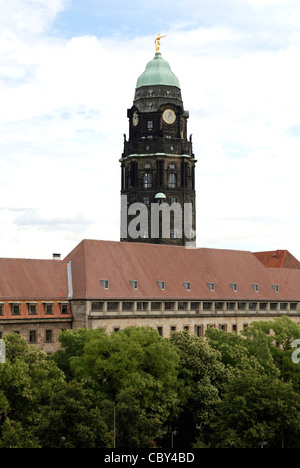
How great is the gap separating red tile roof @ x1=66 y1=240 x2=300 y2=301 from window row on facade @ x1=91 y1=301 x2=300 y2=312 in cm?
75

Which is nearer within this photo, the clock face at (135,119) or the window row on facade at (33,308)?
the window row on facade at (33,308)

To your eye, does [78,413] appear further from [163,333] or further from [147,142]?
[147,142]

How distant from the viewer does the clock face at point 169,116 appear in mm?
133000

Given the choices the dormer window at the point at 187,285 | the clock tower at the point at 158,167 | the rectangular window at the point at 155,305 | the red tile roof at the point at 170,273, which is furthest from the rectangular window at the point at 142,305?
the clock tower at the point at 158,167

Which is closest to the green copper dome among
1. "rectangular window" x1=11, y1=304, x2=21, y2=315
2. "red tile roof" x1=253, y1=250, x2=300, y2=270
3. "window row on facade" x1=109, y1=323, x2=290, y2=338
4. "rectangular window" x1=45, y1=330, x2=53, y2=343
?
"red tile roof" x1=253, y1=250, x2=300, y2=270

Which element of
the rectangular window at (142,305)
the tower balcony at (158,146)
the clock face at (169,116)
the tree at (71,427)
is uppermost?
the clock face at (169,116)

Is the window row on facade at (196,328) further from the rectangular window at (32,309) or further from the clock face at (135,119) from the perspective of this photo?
the clock face at (135,119)

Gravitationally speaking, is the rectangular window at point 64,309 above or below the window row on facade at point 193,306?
below

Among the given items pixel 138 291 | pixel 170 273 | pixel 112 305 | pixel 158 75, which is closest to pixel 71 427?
pixel 112 305

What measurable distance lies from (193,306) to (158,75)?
164 ft

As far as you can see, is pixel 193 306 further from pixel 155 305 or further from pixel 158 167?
pixel 158 167

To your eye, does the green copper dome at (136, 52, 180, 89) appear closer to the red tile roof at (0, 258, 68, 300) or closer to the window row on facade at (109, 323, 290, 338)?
the window row on facade at (109, 323, 290, 338)

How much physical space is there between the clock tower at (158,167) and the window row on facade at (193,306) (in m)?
24.3

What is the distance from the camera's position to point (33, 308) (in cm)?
8700
